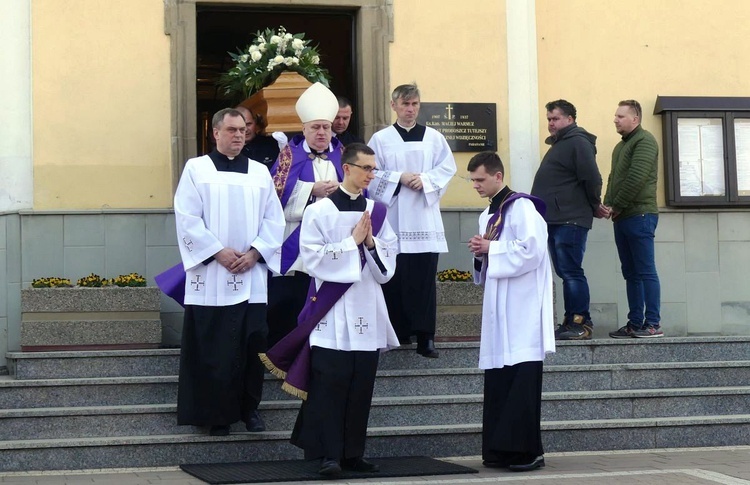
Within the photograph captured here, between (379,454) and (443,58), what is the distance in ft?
14.4

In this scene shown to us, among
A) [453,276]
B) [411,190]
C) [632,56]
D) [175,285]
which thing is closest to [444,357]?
[453,276]

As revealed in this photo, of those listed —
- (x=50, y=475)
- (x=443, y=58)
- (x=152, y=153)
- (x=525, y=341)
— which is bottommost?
(x=50, y=475)

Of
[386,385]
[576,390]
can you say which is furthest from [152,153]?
[576,390]

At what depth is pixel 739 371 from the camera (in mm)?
10156

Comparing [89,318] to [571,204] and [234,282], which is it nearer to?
[234,282]

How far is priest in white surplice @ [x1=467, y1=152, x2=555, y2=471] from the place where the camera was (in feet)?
27.1

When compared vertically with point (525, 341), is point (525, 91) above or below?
above

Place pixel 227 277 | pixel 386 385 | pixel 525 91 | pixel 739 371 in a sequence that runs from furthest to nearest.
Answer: pixel 525 91 < pixel 739 371 < pixel 386 385 < pixel 227 277

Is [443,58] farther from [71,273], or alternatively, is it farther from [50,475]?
[50,475]

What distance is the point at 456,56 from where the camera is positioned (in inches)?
464

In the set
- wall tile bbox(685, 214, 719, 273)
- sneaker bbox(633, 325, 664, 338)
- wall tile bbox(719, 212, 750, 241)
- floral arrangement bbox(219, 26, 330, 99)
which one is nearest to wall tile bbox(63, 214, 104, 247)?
floral arrangement bbox(219, 26, 330, 99)

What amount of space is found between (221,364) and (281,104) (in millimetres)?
2572

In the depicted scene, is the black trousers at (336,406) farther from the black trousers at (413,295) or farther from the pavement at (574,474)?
the black trousers at (413,295)

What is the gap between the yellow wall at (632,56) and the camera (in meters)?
12.2
